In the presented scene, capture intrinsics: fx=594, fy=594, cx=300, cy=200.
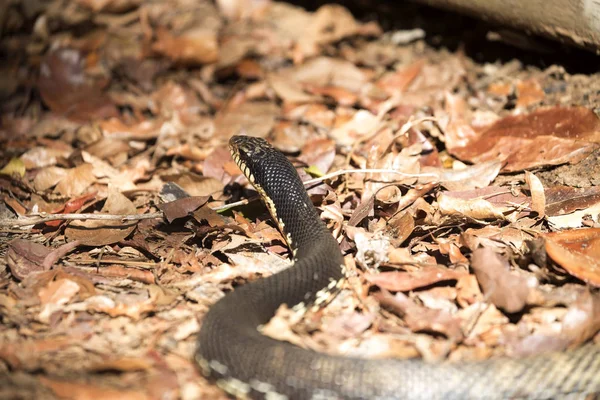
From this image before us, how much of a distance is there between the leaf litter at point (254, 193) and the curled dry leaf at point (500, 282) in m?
0.02

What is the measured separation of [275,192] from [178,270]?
114cm

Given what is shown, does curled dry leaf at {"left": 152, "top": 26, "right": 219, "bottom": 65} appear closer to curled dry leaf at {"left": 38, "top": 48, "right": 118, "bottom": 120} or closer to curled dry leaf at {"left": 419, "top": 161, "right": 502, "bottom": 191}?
curled dry leaf at {"left": 38, "top": 48, "right": 118, "bottom": 120}

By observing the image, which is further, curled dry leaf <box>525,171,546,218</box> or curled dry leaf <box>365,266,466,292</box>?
curled dry leaf <box>525,171,546,218</box>

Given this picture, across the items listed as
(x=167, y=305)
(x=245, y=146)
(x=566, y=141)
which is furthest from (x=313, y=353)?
(x=566, y=141)

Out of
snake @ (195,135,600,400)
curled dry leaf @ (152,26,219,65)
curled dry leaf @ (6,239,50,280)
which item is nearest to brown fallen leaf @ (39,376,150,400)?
snake @ (195,135,600,400)

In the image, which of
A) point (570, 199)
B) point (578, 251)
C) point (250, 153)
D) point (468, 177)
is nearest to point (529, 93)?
point (468, 177)

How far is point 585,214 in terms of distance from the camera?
17.4 ft

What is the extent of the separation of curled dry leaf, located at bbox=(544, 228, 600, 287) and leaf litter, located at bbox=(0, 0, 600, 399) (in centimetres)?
2

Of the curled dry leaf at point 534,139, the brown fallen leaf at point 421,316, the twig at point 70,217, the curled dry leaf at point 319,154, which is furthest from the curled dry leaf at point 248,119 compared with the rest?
the brown fallen leaf at point 421,316

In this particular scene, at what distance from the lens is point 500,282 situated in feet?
14.6

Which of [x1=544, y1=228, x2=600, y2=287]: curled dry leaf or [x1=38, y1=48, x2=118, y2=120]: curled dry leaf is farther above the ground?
[x1=544, y1=228, x2=600, y2=287]: curled dry leaf

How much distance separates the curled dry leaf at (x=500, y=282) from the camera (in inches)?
171

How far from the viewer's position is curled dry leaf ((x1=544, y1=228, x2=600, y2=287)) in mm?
4527

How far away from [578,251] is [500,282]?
0.91m
